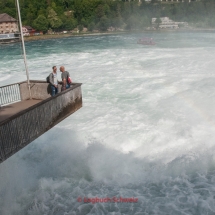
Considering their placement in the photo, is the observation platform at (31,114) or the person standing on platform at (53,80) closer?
the observation platform at (31,114)

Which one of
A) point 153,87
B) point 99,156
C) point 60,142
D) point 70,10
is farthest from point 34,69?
point 70,10

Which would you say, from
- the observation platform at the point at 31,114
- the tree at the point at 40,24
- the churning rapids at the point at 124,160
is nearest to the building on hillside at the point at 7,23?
the observation platform at the point at 31,114

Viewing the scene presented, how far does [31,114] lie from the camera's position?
8.19m

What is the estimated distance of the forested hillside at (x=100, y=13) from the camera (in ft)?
408

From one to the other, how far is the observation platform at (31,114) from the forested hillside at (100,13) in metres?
A: 113

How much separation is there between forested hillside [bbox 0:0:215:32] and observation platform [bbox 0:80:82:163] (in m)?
113

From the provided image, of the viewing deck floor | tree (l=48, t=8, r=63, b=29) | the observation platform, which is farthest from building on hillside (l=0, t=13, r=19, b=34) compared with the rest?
tree (l=48, t=8, r=63, b=29)

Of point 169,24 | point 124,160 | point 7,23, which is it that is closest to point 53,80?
point 124,160

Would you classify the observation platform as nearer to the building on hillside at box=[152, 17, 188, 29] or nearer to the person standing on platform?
the person standing on platform

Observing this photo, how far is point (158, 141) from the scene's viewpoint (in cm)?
1329

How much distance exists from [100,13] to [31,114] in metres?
142

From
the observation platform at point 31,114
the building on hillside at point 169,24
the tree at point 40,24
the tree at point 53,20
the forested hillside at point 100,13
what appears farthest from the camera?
the building on hillside at point 169,24

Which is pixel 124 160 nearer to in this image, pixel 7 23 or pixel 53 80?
pixel 53 80

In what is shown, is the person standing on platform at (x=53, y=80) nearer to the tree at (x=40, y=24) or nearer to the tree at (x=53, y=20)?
the tree at (x=40, y=24)
